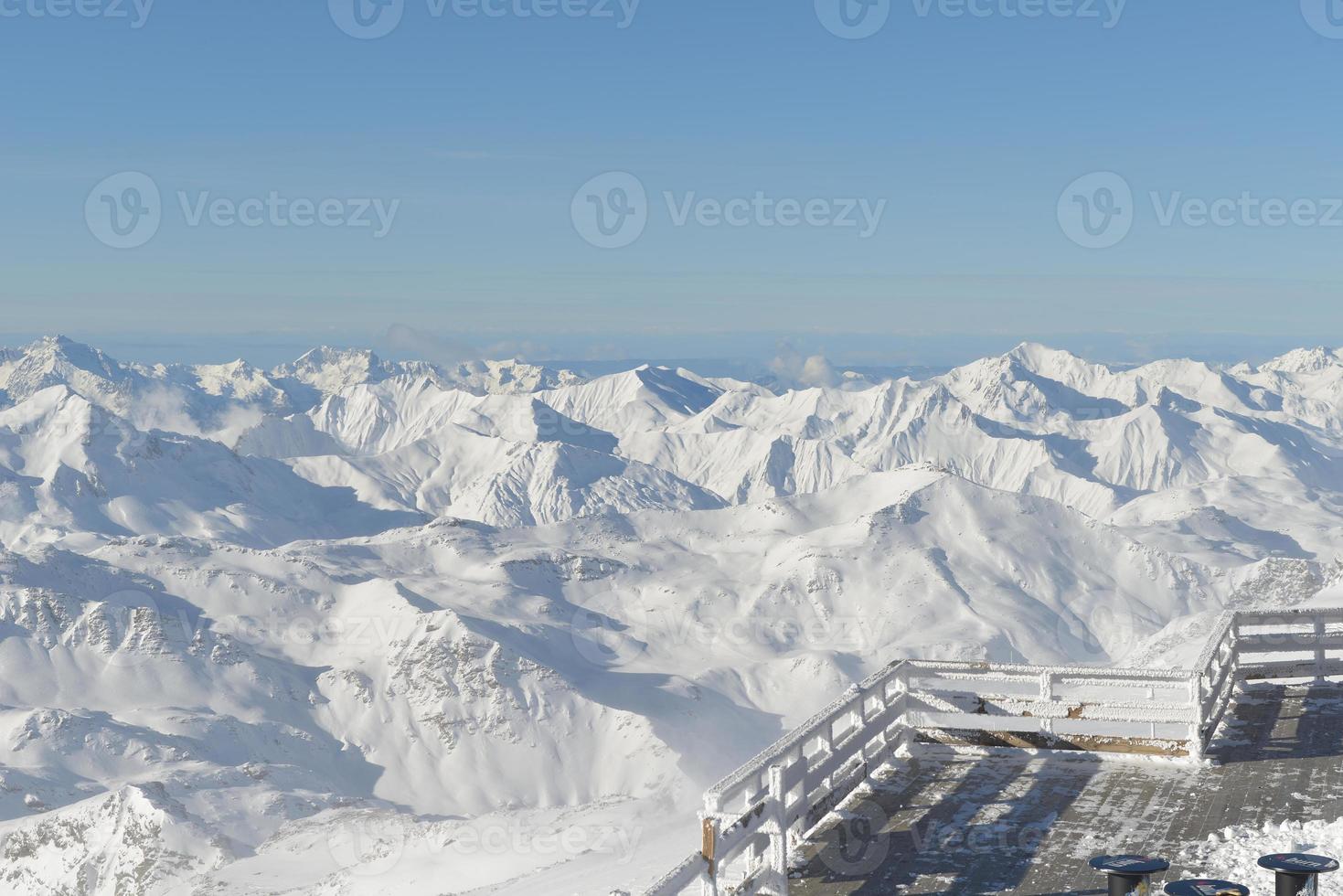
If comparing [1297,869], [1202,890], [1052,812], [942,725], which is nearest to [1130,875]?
[1202,890]

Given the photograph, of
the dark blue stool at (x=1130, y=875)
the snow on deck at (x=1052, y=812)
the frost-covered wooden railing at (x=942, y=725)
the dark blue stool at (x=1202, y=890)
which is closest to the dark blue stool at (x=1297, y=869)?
the dark blue stool at (x=1202, y=890)

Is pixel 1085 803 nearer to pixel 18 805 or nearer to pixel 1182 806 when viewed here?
pixel 1182 806

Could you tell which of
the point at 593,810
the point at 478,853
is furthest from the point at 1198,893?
the point at 593,810

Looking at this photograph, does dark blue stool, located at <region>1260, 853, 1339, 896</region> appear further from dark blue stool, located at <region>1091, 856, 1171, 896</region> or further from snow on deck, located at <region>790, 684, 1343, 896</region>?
snow on deck, located at <region>790, 684, 1343, 896</region>

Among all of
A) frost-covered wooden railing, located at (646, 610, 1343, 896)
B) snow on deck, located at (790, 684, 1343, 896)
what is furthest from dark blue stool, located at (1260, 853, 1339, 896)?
frost-covered wooden railing, located at (646, 610, 1343, 896)

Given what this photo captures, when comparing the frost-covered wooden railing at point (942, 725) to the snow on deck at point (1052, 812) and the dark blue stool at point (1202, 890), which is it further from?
the dark blue stool at point (1202, 890)

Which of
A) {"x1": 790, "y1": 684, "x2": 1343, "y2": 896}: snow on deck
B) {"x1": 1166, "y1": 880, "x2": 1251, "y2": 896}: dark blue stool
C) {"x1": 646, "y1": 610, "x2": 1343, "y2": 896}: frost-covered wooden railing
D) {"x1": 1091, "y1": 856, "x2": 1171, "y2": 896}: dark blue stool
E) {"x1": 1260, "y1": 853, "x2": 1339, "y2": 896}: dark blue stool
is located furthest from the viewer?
{"x1": 790, "y1": 684, "x2": 1343, "y2": 896}: snow on deck
